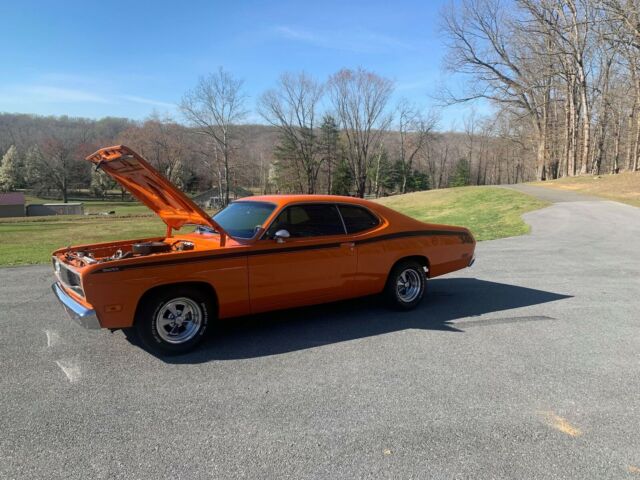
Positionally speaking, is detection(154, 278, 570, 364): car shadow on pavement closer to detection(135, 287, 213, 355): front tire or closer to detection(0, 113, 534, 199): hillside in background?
detection(135, 287, 213, 355): front tire

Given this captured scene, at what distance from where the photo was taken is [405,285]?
5.89 metres

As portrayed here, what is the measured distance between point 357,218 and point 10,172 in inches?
5086

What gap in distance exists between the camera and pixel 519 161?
90.4 m

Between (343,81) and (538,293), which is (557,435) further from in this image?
(343,81)

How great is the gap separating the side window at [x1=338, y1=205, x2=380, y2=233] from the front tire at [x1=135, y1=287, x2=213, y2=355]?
195 cm

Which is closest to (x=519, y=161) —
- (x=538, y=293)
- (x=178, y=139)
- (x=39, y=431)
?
(x=178, y=139)

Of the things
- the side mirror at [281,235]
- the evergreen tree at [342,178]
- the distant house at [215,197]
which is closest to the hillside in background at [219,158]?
the evergreen tree at [342,178]

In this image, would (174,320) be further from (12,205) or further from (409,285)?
(12,205)

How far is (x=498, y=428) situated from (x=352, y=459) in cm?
108

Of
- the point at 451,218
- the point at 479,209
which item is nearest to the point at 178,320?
the point at 451,218

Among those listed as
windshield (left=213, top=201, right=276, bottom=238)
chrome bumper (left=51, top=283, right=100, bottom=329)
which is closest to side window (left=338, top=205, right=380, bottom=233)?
windshield (left=213, top=201, right=276, bottom=238)

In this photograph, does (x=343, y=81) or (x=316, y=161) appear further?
(x=316, y=161)

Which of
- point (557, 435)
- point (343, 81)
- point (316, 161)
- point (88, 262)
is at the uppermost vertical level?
point (343, 81)

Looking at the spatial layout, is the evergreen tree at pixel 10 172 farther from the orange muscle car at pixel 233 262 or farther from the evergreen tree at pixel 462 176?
the orange muscle car at pixel 233 262
